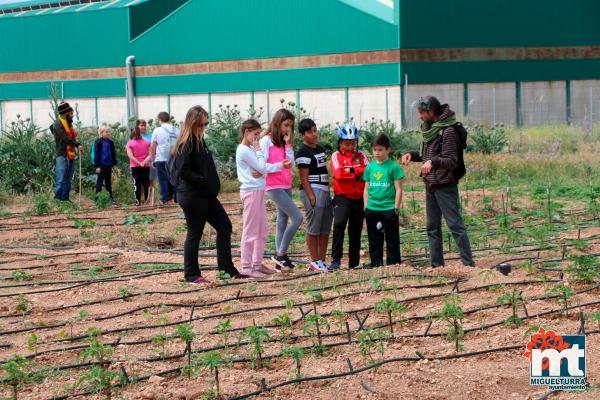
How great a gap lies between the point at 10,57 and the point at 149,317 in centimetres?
3676

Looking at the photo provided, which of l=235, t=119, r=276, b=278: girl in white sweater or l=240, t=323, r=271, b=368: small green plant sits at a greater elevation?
l=235, t=119, r=276, b=278: girl in white sweater

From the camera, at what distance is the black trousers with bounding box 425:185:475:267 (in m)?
9.15

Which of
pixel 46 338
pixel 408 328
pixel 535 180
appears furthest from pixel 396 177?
pixel 535 180

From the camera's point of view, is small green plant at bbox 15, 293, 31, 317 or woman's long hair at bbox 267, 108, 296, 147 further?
woman's long hair at bbox 267, 108, 296, 147

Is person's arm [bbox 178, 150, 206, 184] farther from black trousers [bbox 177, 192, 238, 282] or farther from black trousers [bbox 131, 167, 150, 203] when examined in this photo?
black trousers [bbox 131, 167, 150, 203]

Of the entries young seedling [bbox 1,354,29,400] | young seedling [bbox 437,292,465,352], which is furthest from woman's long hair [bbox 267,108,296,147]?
young seedling [bbox 1,354,29,400]

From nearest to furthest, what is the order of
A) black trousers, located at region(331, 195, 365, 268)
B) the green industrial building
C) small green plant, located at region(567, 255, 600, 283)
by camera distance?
small green plant, located at region(567, 255, 600, 283) < black trousers, located at region(331, 195, 365, 268) < the green industrial building

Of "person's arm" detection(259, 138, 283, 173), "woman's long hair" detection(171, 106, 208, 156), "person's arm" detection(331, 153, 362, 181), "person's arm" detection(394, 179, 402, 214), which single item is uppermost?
"woman's long hair" detection(171, 106, 208, 156)

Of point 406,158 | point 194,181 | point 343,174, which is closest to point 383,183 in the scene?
point 343,174

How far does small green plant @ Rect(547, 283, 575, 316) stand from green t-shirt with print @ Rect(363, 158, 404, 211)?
2125mm

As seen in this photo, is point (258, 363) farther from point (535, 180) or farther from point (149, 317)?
point (535, 180)

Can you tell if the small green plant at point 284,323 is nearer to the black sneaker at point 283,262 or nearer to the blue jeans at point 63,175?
the black sneaker at point 283,262

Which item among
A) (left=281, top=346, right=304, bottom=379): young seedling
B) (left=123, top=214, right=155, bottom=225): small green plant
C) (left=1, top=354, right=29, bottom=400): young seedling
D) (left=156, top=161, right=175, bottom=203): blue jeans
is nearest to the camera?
(left=1, top=354, right=29, bottom=400): young seedling

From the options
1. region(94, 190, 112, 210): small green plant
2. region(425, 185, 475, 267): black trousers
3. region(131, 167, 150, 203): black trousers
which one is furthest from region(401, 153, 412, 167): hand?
region(131, 167, 150, 203): black trousers
